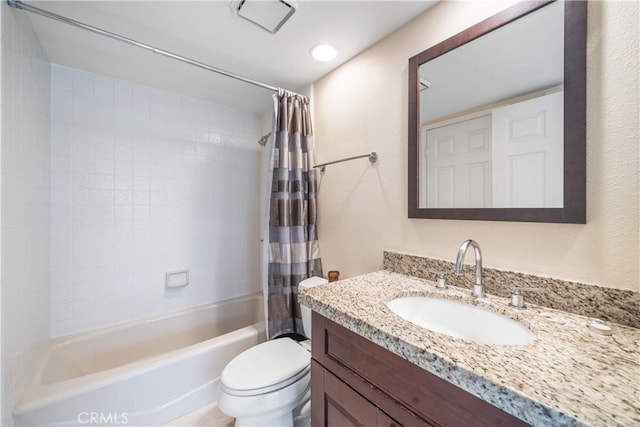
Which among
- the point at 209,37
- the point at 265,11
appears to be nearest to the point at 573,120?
the point at 265,11

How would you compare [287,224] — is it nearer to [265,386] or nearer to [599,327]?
[265,386]

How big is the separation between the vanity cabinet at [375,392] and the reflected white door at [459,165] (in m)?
0.72

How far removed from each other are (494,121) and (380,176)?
0.57 meters

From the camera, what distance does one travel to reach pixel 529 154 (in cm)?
90

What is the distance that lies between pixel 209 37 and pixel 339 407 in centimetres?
184

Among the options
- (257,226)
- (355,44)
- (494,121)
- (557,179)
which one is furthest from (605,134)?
(257,226)

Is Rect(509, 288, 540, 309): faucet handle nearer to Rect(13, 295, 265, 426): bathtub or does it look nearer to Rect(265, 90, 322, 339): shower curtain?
Rect(265, 90, 322, 339): shower curtain

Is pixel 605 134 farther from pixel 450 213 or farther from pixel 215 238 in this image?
pixel 215 238

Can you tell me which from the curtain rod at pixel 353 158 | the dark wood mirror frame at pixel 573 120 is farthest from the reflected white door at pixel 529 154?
the curtain rod at pixel 353 158

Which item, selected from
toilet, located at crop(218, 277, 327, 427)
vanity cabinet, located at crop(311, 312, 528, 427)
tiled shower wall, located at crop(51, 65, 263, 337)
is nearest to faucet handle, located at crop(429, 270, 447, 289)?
vanity cabinet, located at crop(311, 312, 528, 427)

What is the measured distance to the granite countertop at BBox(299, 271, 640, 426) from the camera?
424 millimetres

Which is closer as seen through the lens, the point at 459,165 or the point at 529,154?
the point at 529,154

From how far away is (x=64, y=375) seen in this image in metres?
1.55

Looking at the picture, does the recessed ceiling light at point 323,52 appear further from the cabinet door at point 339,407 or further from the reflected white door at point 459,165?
the cabinet door at point 339,407
